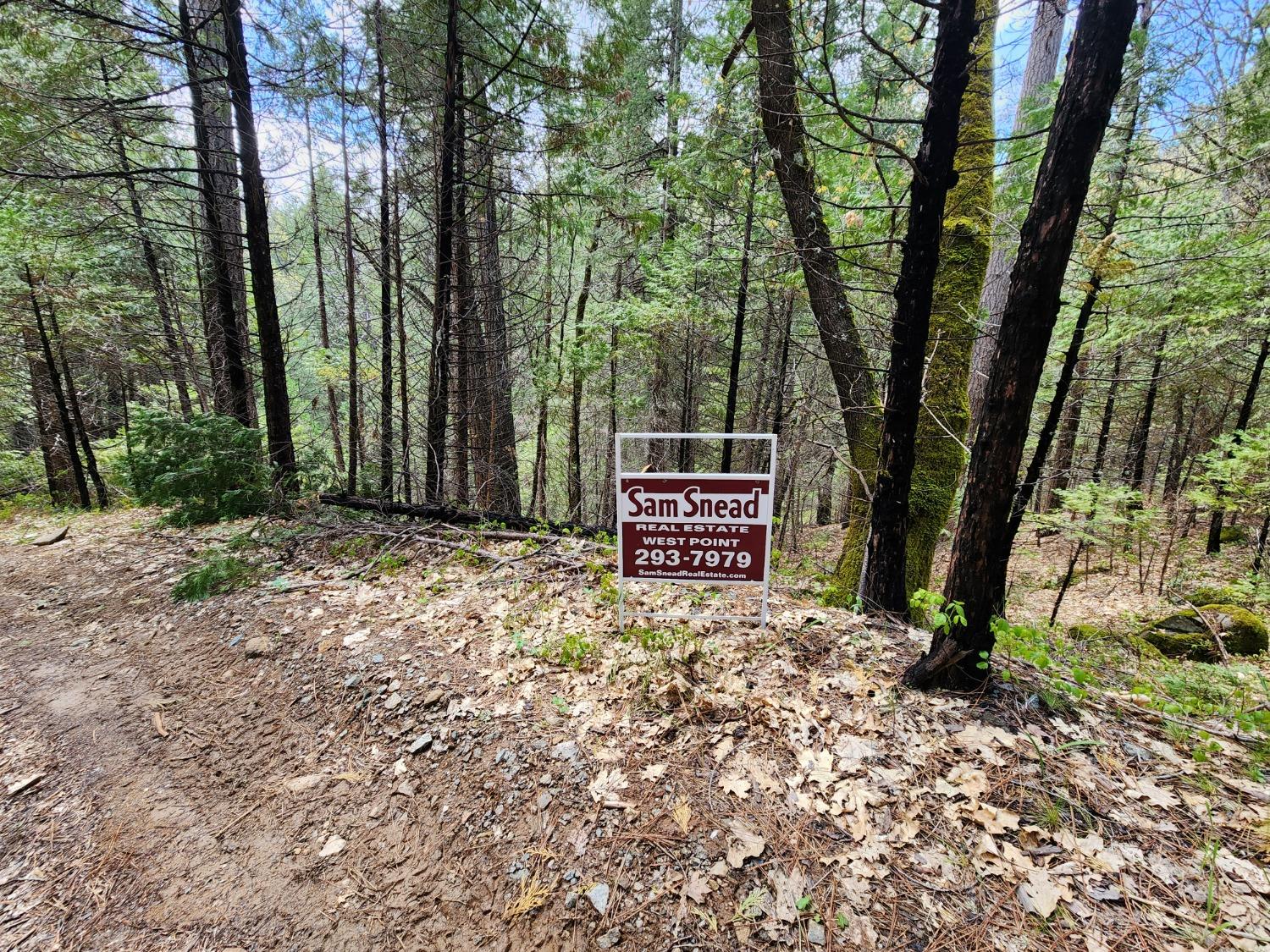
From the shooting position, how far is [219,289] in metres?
7.79

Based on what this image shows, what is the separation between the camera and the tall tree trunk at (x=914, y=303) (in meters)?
3.04

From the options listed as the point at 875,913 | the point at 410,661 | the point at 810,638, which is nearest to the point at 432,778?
the point at 410,661

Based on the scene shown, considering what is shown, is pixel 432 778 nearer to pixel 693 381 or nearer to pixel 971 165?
pixel 971 165

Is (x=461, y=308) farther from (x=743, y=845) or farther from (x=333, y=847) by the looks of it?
(x=743, y=845)

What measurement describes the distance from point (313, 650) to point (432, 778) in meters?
1.90

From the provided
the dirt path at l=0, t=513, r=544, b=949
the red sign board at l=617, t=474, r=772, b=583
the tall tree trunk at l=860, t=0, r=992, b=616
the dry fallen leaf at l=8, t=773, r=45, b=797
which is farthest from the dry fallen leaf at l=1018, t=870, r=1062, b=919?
the dry fallen leaf at l=8, t=773, r=45, b=797

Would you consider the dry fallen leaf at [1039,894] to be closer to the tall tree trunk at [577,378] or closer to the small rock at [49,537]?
the tall tree trunk at [577,378]

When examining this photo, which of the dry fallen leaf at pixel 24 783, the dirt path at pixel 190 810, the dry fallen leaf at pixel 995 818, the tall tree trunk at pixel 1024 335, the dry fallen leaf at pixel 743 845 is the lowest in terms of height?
the dry fallen leaf at pixel 24 783

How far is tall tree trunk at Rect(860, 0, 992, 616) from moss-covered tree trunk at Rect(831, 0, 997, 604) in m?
1.06

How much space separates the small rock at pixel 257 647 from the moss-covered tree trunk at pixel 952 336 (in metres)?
5.32

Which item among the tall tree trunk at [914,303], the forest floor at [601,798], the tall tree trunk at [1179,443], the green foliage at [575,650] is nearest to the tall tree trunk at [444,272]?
the forest floor at [601,798]

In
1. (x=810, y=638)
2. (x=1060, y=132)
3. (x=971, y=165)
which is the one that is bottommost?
(x=810, y=638)

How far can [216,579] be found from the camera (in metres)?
5.07

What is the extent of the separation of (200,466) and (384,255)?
13.1 feet
